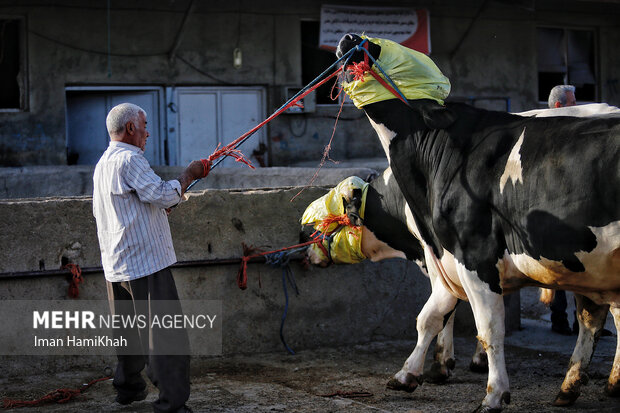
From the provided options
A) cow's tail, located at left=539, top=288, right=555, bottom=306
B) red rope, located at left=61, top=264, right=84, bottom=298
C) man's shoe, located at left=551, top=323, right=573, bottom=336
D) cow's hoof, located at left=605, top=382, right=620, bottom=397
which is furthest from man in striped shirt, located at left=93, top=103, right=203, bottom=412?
man's shoe, located at left=551, top=323, right=573, bottom=336

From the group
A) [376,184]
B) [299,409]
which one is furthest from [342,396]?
[376,184]

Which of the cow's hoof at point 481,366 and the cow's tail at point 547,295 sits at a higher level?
the cow's tail at point 547,295

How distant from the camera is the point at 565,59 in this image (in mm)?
16125

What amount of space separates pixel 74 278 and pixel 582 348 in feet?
12.2

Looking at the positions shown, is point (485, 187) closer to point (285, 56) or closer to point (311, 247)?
point (311, 247)

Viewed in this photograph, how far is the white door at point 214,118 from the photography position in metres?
13.6

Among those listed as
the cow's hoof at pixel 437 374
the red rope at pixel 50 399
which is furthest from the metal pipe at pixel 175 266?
the cow's hoof at pixel 437 374

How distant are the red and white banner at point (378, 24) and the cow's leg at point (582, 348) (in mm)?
9262

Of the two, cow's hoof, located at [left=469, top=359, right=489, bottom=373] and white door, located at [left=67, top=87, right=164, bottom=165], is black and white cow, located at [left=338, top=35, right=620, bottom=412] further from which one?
white door, located at [left=67, top=87, right=164, bottom=165]

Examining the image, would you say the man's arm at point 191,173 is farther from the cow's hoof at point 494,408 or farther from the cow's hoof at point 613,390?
the cow's hoof at point 613,390

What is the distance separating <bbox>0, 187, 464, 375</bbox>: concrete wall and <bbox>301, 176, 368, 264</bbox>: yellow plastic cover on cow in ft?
1.34

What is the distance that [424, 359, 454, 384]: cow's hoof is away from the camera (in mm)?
5926

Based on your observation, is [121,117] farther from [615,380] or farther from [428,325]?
[615,380]

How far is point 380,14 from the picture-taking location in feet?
47.0
